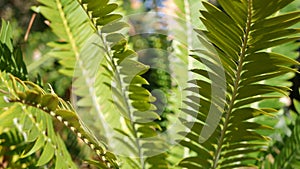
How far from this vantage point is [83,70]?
98 cm

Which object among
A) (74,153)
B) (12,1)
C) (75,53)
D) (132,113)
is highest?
(12,1)

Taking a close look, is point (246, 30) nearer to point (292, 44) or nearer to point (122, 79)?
point (122, 79)

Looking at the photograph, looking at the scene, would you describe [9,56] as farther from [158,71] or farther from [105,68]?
[158,71]

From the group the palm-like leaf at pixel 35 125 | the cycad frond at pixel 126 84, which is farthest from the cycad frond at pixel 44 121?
the cycad frond at pixel 126 84

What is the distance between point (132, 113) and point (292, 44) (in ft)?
1.24

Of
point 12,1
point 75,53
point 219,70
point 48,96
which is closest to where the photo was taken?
point 48,96

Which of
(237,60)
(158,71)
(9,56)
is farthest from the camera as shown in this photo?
(158,71)

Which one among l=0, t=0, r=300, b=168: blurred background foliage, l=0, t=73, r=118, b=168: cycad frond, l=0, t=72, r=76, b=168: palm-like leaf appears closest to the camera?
l=0, t=73, r=118, b=168: cycad frond

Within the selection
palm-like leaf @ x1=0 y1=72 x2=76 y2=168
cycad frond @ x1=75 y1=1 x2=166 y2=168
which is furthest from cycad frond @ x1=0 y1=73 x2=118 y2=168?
cycad frond @ x1=75 y1=1 x2=166 y2=168

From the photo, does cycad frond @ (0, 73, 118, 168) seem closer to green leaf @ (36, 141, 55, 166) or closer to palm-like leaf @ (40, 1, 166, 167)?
green leaf @ (36, 141, 55, 166)

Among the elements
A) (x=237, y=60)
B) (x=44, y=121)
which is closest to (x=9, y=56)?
(x=44, y=121)

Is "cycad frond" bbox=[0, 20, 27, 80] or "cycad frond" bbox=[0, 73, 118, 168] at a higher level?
"cycad frond" bbox=[0, 20, 27, 80]

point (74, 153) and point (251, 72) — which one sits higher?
point (251, 72)

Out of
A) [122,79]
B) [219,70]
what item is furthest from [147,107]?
[219,70]
